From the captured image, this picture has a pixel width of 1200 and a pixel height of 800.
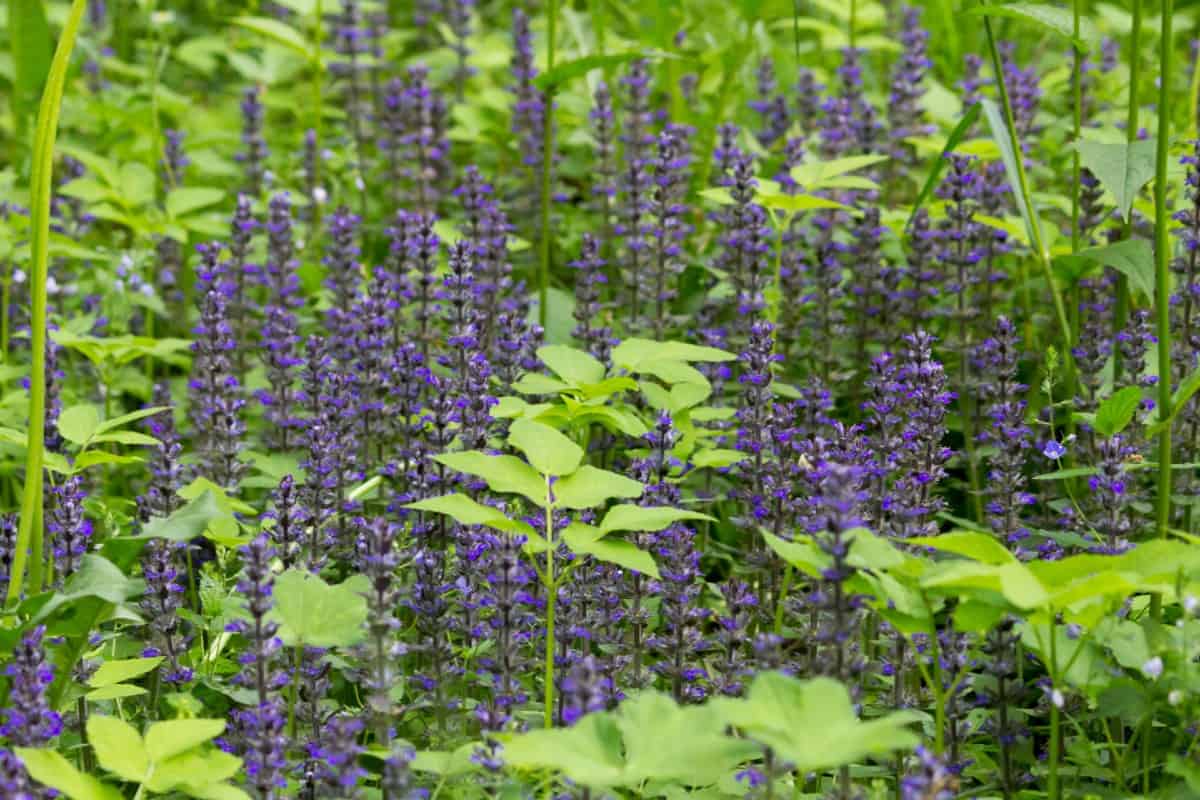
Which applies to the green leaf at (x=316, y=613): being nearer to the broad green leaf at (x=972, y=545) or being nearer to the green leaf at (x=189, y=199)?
the broad green leaf at (x=972, y=545)

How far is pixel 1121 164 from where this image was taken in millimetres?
3488

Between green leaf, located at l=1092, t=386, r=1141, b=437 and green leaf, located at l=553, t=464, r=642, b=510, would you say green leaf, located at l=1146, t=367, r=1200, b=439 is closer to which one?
green leaf, located at l=1092, t=386, r=1141, b=437

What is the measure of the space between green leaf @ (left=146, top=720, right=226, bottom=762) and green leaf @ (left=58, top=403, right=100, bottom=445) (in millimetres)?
1096

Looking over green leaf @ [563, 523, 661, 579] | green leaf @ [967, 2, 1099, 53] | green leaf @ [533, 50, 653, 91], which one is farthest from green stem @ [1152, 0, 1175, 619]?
green leaf @ [533, 50, 653, 91]

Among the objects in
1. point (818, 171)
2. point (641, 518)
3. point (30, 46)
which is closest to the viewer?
point (641, 518)

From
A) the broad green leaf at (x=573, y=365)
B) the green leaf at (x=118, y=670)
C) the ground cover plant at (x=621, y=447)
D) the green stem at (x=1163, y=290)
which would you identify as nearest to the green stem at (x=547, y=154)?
the ground cover plant at (x=621, y=447)

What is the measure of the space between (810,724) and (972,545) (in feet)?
1.80

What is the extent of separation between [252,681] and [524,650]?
2.50 ft

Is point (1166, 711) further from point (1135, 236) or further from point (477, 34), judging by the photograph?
point (477, 34)

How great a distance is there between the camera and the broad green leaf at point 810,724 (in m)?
2.29

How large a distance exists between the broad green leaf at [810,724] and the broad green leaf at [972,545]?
39cm

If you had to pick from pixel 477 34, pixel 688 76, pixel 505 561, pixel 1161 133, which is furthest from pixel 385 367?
pixel 477 34

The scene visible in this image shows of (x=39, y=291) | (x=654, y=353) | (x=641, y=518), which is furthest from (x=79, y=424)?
(x=641, y=518)

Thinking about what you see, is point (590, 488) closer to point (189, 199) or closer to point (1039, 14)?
point (1039, 14)
